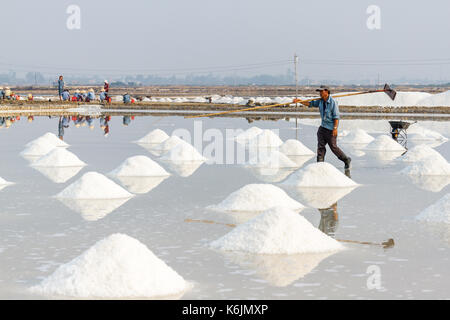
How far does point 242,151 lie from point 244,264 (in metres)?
11.3

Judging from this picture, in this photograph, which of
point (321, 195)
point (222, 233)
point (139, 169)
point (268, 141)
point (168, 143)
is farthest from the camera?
point (268, 141)

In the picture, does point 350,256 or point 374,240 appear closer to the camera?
point 350,256

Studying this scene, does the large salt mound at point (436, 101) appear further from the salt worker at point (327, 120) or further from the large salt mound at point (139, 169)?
the large salt mound at point (139, 169)

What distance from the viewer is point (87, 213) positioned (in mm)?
8992

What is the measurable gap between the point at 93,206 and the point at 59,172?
4.03 metres

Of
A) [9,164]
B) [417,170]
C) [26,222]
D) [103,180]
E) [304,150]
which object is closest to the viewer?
[26,222]

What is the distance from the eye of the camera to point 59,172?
43.8 ft

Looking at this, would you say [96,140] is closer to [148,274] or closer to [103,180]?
[103,180]

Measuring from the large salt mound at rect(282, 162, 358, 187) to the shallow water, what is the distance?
37cm

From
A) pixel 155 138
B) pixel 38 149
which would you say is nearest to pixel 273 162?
pixel 38 149

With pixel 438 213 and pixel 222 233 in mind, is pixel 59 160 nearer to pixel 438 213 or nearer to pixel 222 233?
pixel 222 233

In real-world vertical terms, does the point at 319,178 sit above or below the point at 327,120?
below
